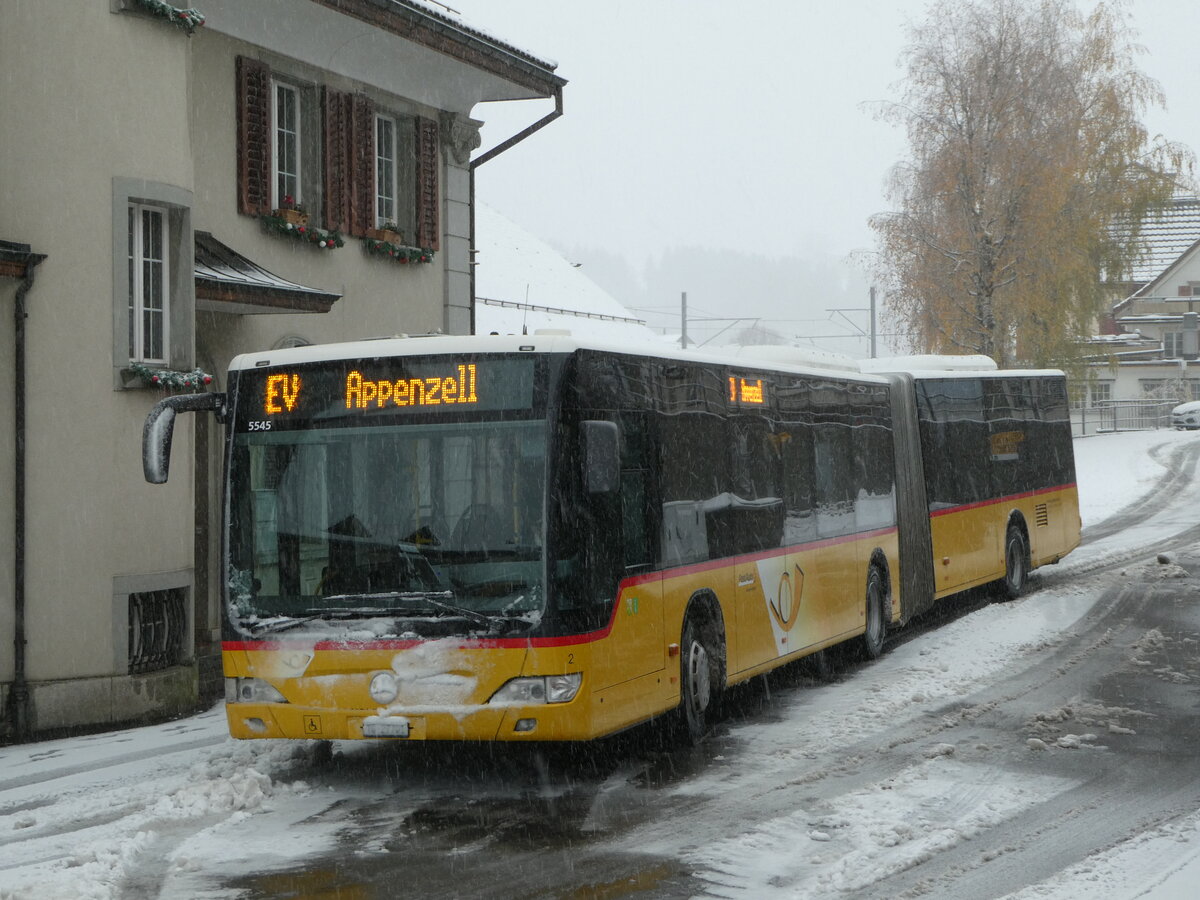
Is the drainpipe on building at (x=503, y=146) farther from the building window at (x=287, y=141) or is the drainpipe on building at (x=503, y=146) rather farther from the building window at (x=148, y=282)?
the building window at (x=148, y=282)

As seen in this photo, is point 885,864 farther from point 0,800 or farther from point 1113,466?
point 1113,466

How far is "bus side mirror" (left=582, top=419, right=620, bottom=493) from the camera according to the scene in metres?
9.08

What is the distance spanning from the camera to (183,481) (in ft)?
44.9

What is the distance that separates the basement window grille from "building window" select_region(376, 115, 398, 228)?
666cm

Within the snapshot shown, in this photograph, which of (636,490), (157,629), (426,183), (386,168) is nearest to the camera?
(636,490)

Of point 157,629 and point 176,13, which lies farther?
point 176,13

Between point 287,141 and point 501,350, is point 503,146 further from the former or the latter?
point 501,350

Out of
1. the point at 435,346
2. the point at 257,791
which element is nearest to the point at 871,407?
the point at 435,346

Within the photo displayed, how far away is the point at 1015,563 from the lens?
20.7m

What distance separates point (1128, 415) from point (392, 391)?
61.7 metres

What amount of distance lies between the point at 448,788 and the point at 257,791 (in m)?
1.16

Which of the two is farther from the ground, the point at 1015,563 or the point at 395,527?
the point at 395,527

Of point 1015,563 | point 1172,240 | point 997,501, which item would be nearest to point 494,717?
point 997,501

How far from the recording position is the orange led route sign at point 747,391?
12023mm
